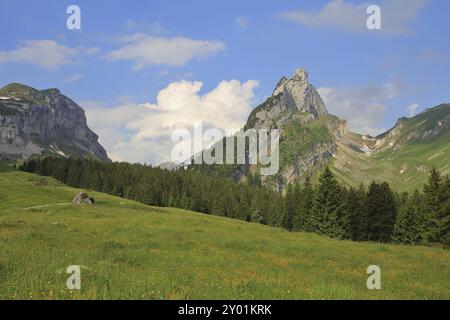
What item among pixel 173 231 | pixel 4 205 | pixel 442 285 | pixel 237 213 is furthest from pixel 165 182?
pixel 442 285

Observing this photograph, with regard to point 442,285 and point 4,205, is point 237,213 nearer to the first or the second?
point 4,205

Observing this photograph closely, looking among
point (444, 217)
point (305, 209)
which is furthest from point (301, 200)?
point (444, 217)

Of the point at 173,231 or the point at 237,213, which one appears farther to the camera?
the point at 237,213

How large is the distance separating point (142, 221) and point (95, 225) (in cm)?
967

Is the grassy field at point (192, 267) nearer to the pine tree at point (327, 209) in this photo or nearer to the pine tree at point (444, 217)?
the pine tree at point (444, 217)

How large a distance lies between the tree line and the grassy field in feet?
120

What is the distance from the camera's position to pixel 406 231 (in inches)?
2901

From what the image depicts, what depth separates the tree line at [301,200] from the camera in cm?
7022

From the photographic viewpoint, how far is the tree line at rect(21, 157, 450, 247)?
230ft

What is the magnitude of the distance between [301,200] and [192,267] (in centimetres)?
8903

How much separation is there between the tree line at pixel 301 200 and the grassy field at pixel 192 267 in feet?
120

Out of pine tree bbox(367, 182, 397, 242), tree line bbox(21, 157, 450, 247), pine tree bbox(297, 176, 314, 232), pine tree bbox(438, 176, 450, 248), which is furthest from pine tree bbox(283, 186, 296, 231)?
pine tree bbox(438, 176, 450, 248)

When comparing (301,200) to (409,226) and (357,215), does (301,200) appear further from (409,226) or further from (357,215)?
(409,226)

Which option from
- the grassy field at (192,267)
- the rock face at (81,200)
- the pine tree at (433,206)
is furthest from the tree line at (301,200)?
the rock face at (81,200)
